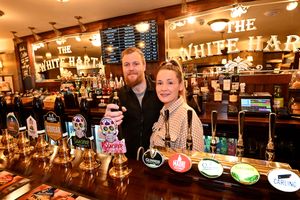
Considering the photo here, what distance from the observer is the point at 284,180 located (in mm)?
746

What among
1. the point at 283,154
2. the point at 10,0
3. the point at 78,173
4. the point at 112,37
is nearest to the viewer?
the point at 78,173

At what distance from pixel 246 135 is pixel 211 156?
1.39 metres

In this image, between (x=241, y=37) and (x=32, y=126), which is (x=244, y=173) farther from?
(x=241, y=37)

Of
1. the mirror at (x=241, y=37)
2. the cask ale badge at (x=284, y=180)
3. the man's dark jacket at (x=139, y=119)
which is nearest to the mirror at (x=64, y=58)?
the mirror at (x=241, y=37)

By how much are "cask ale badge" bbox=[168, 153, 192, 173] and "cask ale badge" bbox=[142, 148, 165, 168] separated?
48mm

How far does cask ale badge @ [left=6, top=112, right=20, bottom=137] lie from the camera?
4.41ft

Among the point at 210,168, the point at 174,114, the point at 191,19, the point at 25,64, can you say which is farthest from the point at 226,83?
the point at 25,64

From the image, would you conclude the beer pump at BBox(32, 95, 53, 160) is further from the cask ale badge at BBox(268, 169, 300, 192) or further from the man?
the cask ale badge at BBox(268, 169, 300, 192)

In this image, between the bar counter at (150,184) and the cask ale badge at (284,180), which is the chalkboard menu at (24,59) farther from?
the cask ale badge at (284,180)

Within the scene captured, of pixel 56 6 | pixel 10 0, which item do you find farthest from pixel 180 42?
pixel 10 0

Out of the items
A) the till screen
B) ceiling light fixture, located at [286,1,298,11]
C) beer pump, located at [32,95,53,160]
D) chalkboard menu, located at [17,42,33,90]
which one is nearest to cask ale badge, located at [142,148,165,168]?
beer pump, located at [32,95,53,160]

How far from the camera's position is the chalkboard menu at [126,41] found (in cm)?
348

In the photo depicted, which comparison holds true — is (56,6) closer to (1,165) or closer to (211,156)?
(1,165)

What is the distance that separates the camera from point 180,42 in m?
3.64
